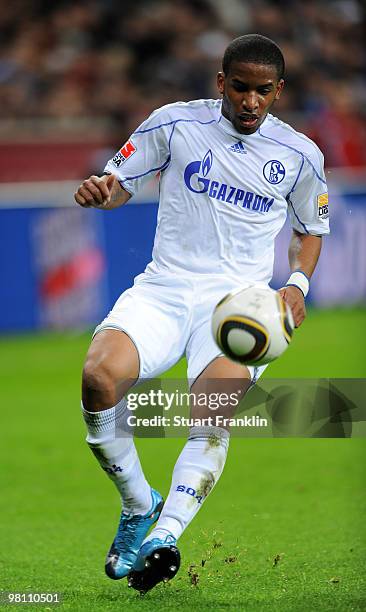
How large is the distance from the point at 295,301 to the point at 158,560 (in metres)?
1.23

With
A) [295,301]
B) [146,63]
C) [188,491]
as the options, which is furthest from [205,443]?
[146,63]

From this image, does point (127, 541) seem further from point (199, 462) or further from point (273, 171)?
point (273, 171)

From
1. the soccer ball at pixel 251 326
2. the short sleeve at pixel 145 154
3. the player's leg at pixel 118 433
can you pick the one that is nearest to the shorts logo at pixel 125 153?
the short sleeve at pixel 145 154

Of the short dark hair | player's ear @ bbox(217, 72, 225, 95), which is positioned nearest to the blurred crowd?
player's ear @ bbox(217, 72, 225, 95)

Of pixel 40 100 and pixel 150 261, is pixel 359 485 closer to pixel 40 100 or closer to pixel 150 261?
pixel 150 261

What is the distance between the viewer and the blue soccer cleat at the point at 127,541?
16.3 feet

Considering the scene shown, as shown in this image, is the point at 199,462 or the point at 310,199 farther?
the point at 310,199

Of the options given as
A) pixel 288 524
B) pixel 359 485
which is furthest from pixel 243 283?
pixel 359 485

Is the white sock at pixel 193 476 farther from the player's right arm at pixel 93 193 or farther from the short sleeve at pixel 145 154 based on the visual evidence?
the short sleeve at pixel 145 154

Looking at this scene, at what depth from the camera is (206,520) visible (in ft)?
21.4

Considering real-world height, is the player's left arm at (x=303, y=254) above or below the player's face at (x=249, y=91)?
below

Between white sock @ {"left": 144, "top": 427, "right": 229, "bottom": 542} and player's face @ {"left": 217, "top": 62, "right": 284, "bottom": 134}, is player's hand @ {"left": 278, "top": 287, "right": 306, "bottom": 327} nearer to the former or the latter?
white sock @ {"left": 144, "top": 427, "right": 229, "bottom": 542}

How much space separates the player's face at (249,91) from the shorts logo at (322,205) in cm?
45

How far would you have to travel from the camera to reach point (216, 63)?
17688 millimetres
